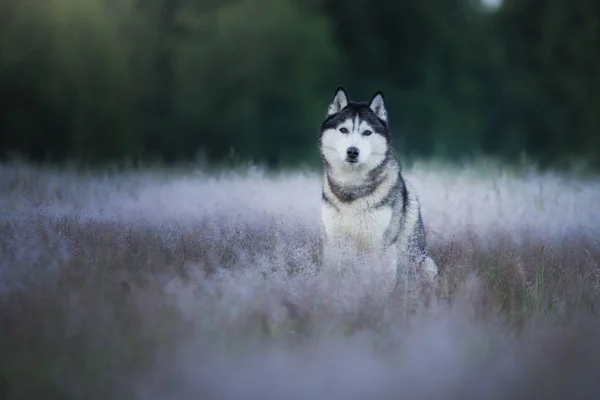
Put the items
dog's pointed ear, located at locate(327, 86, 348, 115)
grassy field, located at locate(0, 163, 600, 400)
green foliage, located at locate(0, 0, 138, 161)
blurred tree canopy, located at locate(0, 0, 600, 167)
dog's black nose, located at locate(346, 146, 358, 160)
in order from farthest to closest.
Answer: blurred tree canopy, located at locate(0, 0, 600, 167), green foliage, located at locate(0, 0, 138, 161), dog's pointed ear, located at locate(327, 86, 348, 115), dog's black nose, located at locate(346, 146, 358, 160), grassy field, located at locate(0, 163, 600, 400)

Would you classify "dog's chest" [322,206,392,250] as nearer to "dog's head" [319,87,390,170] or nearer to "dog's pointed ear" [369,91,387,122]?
"dog's head" [319,87,390,170]

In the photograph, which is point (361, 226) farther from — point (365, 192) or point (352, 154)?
point (352, 154)

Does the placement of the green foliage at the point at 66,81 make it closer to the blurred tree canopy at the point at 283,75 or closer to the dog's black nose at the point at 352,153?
the blurred tree canopy at the point at 283,75

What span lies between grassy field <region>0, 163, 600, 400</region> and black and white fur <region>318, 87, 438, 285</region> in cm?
26

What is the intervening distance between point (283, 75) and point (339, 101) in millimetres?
3398

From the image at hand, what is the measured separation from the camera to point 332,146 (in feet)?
13.3

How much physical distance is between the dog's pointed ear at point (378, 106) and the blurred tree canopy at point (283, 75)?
2761 mm

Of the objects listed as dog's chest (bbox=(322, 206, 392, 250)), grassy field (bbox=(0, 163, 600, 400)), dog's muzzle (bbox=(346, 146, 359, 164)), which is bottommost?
grassy field (bbox=(0, 163, 600, 400))

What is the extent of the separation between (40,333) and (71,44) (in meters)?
3.23

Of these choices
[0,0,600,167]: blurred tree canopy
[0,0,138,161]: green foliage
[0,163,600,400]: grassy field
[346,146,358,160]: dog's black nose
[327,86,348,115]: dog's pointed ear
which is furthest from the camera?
[0,0,600,167]: blurred tree canopy

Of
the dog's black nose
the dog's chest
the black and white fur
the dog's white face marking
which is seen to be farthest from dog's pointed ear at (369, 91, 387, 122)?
the dog's chest

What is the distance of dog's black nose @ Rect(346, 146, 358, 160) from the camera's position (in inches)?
153

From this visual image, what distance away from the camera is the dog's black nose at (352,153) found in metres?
3.90

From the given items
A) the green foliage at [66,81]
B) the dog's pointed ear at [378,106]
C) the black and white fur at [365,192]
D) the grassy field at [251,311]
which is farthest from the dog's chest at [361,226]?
the green foliage at [66,81]
